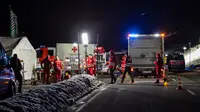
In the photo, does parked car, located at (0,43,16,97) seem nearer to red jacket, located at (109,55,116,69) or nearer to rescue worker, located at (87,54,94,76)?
red jacket, located at (109,55,116,69)

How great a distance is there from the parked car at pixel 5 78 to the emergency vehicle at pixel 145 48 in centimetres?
1594

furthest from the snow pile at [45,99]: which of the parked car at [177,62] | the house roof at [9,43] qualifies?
the parked car at [177,62]

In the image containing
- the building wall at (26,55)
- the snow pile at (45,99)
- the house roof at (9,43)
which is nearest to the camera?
the snow pile at (45,99)

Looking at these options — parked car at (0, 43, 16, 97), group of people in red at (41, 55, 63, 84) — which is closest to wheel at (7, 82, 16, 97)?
parked car at (0, 43, 16, 97)

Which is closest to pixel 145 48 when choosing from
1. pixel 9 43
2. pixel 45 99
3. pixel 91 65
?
pixel 91 65

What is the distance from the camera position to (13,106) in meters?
7.71

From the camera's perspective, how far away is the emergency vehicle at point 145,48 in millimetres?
26391

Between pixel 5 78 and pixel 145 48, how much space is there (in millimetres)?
17258

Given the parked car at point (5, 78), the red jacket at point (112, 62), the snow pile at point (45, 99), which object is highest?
the red jacket at point (112, 62)

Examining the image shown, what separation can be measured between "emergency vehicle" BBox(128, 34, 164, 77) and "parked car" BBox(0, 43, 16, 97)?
1594 centimetres

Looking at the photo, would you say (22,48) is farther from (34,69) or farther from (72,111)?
(72,111)

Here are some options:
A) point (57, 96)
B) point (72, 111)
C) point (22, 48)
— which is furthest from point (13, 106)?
point (22, 48)

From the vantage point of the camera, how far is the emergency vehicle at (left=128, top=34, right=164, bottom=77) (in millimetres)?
26391

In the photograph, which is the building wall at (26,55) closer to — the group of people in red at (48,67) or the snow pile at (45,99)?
the group of people in red at (48,67)
